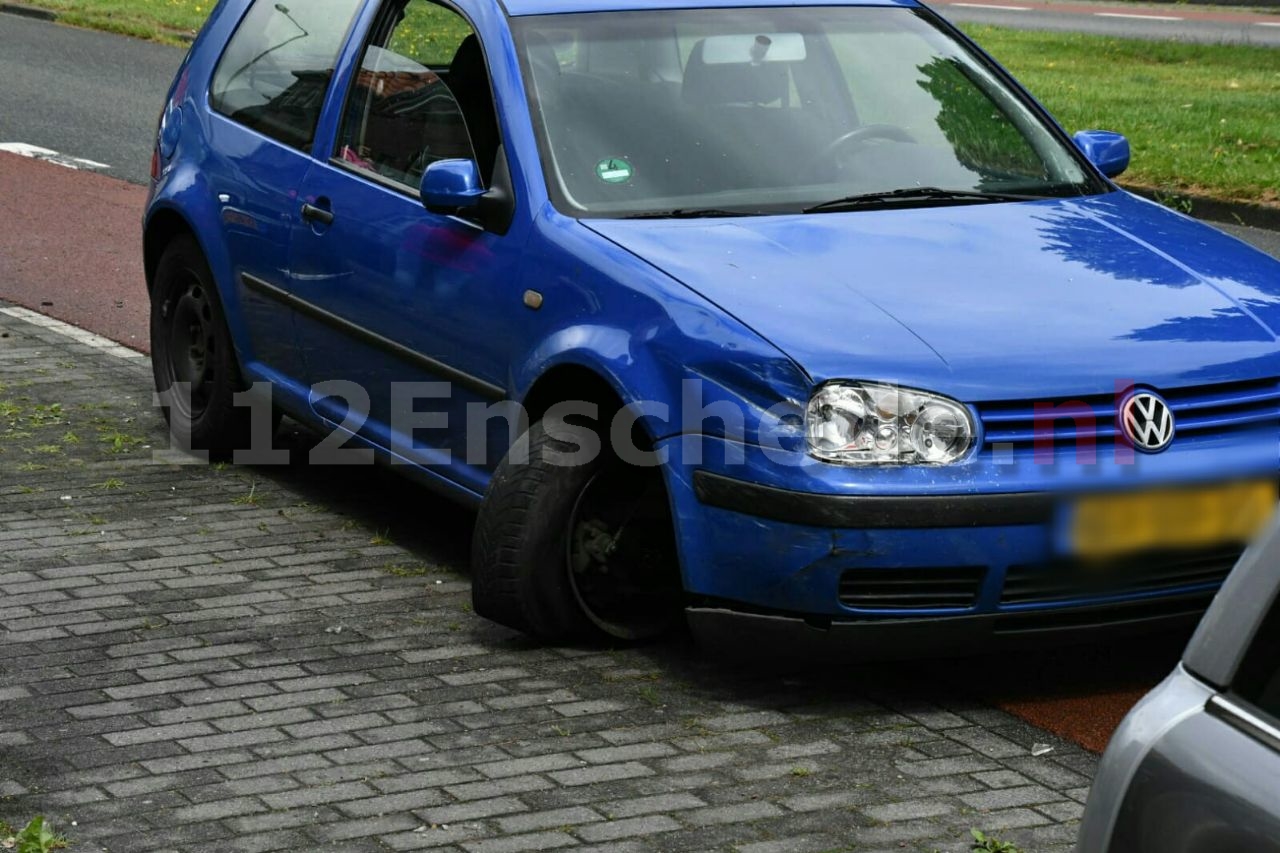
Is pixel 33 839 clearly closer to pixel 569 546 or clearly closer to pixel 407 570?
pixel 569 546

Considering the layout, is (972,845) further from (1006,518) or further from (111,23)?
(111,23)

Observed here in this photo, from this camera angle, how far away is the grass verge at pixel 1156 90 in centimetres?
1420

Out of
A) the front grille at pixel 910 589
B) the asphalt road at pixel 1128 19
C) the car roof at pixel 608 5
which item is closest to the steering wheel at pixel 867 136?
the car roof at pixel 608 5

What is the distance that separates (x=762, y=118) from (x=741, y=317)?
1237 millimetres

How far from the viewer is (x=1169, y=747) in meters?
2.73

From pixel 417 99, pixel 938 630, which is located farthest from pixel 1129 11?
pixel 938 630

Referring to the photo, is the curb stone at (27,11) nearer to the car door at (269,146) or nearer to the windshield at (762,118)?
the car door at (269,146)

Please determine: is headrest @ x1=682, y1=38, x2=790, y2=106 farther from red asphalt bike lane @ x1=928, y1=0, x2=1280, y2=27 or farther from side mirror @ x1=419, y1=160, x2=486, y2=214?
red asphalt bike lane @ x1=928, y1=0, x2=1280, y2=27

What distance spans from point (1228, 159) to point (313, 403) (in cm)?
930

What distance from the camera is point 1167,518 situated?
5004 millimetres

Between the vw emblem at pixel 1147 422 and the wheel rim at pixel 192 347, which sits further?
the wheel rim at pixel 192 347

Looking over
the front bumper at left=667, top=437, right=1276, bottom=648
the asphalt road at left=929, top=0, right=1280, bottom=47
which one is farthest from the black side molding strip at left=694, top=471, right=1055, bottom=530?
the asphalt road at left=929, top=0, right=1280, bottom=47

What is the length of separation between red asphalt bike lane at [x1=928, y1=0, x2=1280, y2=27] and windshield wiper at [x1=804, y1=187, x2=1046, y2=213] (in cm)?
2702

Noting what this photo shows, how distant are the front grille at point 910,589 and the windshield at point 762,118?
1.29 metres
